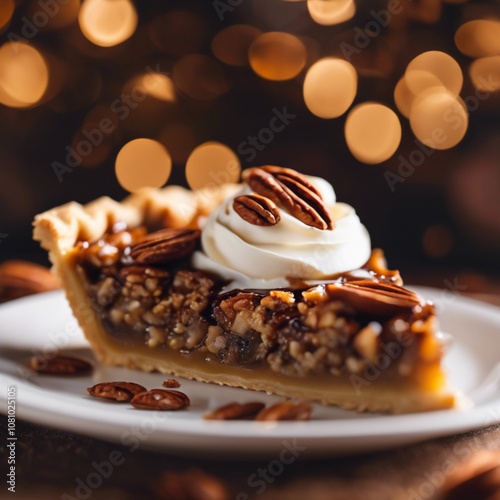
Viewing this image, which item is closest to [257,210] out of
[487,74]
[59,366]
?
[59,366]

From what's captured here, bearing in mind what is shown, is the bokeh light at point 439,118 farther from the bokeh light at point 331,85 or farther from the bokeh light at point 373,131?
the bokeh light at point 331,85

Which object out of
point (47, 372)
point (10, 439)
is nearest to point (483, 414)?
point (10, 439)

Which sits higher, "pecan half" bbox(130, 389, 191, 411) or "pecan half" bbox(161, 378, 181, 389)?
"pecan half" bbox(130, 389, 191, 411)

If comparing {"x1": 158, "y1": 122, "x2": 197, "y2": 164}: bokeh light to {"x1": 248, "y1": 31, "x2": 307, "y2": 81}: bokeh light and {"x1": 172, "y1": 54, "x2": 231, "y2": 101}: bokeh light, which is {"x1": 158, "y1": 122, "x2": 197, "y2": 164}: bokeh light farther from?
{"x1": 248, "y1": 31, "x2": 307, "y2": 81}: bokeh light

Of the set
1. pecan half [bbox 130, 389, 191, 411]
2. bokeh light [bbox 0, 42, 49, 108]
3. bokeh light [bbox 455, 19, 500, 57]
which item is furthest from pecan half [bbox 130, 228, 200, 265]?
bokeh light [bbox 455, 19, 500, 57]

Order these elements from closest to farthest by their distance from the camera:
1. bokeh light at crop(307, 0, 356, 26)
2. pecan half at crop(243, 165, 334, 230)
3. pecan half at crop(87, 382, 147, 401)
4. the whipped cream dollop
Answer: pecan half at crop(87, 382, 147, 401), the whipped cream dollop, pecan half at crop(243, 165, 334, 230), bokeh light at crop(307, 0, 356, 26)

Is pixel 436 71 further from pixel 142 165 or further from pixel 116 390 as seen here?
pixel 116 390

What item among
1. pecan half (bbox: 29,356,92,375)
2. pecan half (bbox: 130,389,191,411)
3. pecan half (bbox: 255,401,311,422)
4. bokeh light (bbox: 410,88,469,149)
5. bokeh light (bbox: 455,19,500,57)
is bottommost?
pecan half (bbox: 29,356,92,375)
